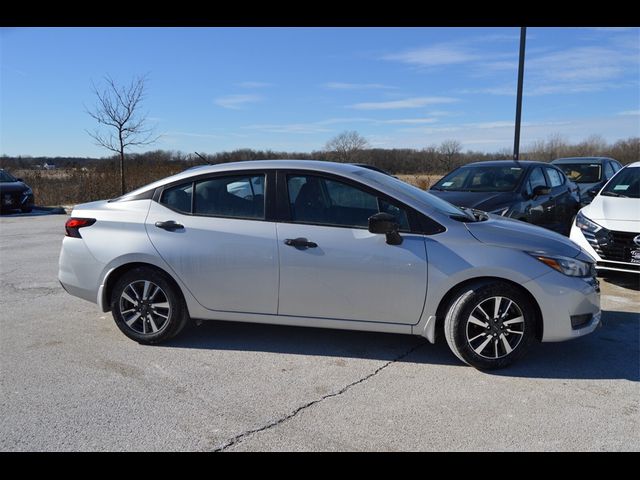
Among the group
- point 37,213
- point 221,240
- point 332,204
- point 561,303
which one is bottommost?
point 561,303

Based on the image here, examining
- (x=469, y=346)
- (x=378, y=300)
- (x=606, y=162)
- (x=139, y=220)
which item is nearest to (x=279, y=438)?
(x=378, y=300)

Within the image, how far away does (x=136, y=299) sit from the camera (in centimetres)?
452

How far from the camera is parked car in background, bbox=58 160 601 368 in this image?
396cm

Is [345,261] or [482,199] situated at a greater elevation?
[482,199]

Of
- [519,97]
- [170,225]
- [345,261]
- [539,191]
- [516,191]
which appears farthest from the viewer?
[519,97]

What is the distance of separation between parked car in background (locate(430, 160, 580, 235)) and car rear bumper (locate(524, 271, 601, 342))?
3.46m

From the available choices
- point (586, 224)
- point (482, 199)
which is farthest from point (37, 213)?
point (586, 224)

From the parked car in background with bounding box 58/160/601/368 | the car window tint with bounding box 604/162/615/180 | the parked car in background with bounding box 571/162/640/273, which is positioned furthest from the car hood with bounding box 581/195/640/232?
Answer: the car window tint with bounding box 604/162/615/180

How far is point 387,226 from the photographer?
396cm

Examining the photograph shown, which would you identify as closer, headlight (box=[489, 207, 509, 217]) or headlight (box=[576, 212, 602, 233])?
headlight (box=[576, 212, 602, 233])

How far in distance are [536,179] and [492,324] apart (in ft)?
17.7

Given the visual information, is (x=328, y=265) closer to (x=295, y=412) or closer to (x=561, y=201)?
(x=295, y=412)

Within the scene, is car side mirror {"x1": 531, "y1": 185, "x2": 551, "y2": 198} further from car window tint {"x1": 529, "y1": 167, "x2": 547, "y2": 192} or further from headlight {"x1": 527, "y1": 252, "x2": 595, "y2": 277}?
headlight {"x1": 527, "y1": 252, "x2": 595, "y2": 277}
